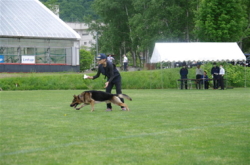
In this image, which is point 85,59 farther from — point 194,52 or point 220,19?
point 194,52

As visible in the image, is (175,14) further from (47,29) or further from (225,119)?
(225,119)

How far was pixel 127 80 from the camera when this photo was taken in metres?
40.1

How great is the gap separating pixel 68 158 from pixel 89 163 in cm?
51

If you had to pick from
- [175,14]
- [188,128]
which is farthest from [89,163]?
[175,14]

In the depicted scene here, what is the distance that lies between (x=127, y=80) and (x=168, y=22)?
28284 millimetres

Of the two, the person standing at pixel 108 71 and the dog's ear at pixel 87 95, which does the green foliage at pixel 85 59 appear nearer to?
the person standing at pixel 108 71

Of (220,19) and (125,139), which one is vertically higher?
(220,19)

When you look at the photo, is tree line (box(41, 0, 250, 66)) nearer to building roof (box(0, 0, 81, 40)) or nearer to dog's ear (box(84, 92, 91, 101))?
building roof (box(0, 0, 81, 40))

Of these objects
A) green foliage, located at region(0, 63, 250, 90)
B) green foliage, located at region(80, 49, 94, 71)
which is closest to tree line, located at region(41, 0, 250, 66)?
green foliage, located at region(80, 49, 94, 71)

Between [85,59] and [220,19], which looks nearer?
[220,19]

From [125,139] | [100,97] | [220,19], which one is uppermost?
[220,19]

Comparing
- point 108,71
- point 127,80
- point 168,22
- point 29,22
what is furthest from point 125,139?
point 168,22

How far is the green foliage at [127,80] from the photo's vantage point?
127ft

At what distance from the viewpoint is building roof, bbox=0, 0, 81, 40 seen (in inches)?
2089
